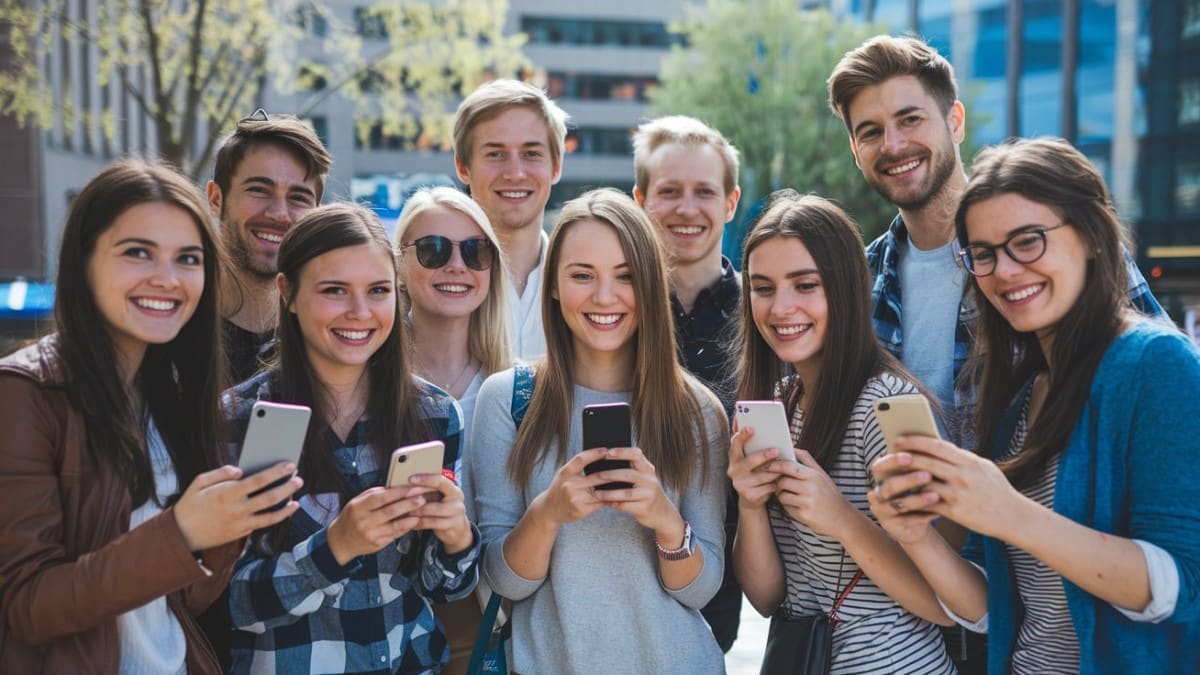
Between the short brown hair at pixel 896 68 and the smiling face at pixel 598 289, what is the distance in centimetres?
167

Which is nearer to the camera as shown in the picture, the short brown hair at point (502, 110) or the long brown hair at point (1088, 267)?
the long brown hair at point (1088, 267)

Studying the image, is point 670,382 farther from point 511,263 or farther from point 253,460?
point 511,263

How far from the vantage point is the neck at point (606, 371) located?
3408mm

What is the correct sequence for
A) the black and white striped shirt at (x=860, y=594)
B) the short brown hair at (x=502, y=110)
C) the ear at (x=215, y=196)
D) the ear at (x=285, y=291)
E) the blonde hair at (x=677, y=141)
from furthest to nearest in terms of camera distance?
the blonde hair at (x=677, y=141) < the short brown hair at (x=502, y=110) < the ear at (x=215, y=196) < the ear at (x=285, y=291) < the black and white striped shirt at (x=860, y=594)

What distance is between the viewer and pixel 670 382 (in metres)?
3.31

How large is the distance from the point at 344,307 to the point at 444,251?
93 centimetres

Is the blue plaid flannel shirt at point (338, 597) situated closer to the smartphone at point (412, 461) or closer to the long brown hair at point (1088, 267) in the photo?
the smartphone at point (412, 461)

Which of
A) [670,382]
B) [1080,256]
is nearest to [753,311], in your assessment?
[670,382]

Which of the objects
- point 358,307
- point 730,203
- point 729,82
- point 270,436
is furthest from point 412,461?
point 729,82

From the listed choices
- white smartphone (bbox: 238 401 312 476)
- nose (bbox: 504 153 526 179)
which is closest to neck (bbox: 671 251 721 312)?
nose (bbox: 504 153 526 179)

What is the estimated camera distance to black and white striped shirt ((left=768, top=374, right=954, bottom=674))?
9.73ft

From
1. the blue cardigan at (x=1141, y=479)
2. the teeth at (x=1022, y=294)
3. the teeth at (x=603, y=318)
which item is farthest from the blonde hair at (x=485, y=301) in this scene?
the blue cardigan at (x=1141, y=479)

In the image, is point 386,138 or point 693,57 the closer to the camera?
point 693,57

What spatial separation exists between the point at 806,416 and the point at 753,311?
41 centimetres
